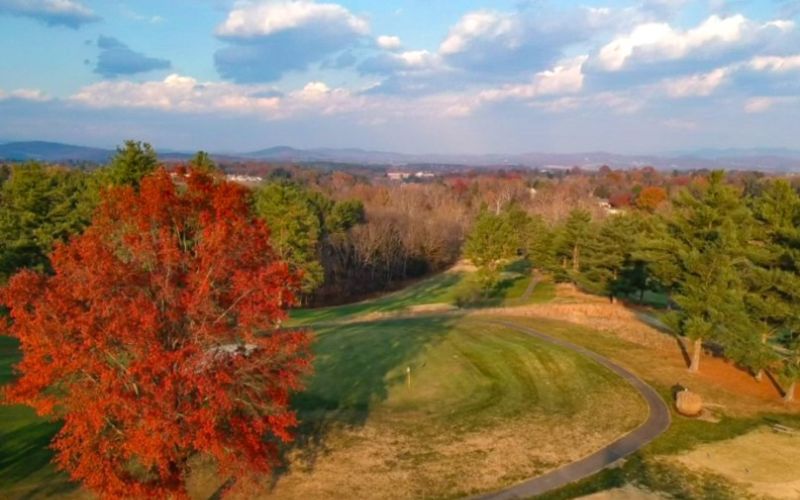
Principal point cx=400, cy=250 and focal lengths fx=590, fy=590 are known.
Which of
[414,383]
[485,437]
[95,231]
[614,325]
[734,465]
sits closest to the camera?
A: [95,231]

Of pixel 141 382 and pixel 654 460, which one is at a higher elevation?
pixel 141 382

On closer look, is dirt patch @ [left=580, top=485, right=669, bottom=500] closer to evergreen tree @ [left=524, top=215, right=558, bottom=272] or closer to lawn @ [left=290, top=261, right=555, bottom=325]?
lawn @ [left=290, top=261, right=555, bottom=325]

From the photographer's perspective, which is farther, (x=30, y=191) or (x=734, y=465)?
(x=30, y=191)

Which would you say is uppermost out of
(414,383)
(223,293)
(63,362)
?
(223,293)

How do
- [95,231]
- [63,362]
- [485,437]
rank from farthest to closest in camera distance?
[485,437] < [95,231] < [63,362]

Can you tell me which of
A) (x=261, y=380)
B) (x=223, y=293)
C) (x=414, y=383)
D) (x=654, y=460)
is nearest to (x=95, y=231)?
(x=223, y=293)

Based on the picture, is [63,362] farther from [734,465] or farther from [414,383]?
[734,465]

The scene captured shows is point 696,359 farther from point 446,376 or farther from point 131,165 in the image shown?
point 131,165
